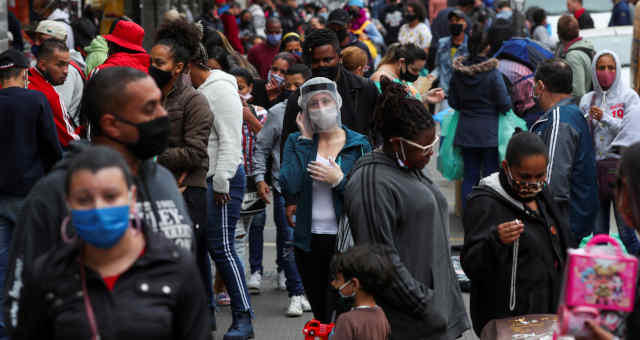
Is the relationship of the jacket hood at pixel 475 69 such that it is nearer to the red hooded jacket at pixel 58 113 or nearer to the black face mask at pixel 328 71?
the black face mask at pixel 328 71

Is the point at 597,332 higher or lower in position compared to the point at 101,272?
lower

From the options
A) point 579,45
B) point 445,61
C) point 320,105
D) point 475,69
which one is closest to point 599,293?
point 320,105

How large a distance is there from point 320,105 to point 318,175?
434 millimetres

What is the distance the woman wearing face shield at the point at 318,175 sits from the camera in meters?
5.21

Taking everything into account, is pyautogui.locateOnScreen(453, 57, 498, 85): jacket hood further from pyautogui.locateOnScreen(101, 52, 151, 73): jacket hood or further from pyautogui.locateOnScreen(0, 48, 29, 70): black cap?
pyautogui.locateOnScreen(0, 48, 29, 70): black cap

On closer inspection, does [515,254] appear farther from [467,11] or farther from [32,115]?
[467,11]

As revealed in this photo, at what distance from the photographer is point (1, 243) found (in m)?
5.72

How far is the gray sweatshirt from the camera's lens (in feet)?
22.8

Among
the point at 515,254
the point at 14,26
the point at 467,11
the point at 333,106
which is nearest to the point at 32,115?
the point at 333,106

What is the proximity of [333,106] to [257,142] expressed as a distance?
178cm

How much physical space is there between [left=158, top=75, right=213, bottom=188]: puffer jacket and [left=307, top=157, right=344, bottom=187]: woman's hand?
63 centimetres

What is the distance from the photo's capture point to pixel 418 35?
49.4 ft

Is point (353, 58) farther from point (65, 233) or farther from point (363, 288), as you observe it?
point (65, 233)

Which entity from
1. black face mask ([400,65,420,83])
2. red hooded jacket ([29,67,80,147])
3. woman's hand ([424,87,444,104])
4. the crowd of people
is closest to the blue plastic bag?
the crowd of people
